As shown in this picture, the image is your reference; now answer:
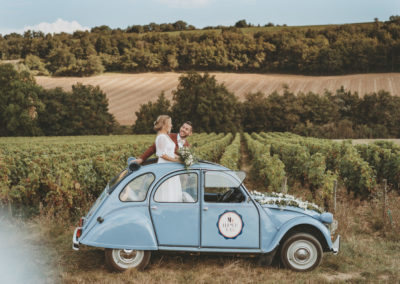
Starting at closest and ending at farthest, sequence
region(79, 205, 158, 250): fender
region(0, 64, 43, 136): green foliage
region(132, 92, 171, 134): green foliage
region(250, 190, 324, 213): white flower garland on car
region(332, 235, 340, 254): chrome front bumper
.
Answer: region(79, 205, 158, 250): fender < region(332, 235, 340, 254): chrome front bumper < region(250, 190, 324, 213): white flower garland on car < region(0, 64, 43, 136): green foliage < region(132, 92, 171, 134): green foliage

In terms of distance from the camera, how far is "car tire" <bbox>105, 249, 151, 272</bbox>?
16.0ft

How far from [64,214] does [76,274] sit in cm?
271

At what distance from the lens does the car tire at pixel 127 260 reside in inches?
192

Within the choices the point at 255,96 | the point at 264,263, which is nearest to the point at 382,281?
the point at 264,263

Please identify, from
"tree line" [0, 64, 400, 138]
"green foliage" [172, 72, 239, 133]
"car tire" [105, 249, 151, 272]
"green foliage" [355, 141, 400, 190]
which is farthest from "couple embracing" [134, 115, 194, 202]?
"green foliage" [172, 72, 239, 133]

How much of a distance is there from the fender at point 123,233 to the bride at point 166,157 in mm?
407

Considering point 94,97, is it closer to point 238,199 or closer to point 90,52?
point 90,52

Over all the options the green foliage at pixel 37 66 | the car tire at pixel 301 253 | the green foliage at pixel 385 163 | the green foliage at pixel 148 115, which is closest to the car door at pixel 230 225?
the car tire at pixel 301 253

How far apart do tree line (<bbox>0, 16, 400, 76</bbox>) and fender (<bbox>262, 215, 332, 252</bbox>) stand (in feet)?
253

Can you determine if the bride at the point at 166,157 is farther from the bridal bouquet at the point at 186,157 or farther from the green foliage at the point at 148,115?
the green foliage at the point at 148,115

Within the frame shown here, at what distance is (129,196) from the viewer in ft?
16.1

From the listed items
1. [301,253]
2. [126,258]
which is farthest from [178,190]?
[301,253]

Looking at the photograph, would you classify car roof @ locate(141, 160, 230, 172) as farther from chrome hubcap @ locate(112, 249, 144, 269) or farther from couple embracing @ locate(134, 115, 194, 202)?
chrome hubcap @ locate(112, 249, 144, 269)

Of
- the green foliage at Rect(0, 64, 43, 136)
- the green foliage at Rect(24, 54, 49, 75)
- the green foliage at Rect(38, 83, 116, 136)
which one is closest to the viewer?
the green foliage at Rect(0, 64, 43, 136)
